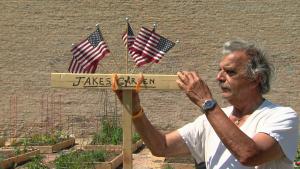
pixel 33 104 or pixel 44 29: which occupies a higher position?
pixel 44 29

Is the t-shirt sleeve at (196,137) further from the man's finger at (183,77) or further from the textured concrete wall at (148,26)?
the textured concrete wall at (148,26)

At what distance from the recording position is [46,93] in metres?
19.2

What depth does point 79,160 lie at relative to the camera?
10.9 m

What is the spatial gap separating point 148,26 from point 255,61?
52.7 feet

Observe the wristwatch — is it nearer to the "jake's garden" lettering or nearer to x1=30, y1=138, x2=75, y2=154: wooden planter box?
the "jake's garden" lettering

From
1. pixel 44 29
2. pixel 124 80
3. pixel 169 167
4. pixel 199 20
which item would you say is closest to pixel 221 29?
pixel 199 20

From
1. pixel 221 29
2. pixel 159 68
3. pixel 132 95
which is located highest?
pixel 221 29

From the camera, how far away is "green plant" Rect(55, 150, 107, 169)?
10333mm

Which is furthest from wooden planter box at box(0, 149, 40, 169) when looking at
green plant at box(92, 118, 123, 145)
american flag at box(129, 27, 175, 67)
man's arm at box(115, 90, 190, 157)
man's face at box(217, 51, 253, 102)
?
man's face at box(217, 51, 253, 102)

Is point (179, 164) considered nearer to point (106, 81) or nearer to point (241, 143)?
point (106, 81)

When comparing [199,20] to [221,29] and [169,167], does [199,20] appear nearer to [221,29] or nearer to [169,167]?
[221,29]

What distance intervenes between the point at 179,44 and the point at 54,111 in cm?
445

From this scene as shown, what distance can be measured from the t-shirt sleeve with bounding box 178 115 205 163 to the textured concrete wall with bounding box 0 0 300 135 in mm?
15042

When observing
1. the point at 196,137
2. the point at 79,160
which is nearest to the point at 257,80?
the point at 196,137
